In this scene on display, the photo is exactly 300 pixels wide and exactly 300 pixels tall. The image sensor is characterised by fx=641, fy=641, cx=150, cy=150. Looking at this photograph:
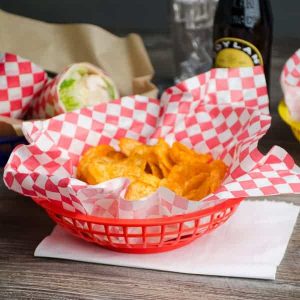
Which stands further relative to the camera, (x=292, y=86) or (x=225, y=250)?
(x=292, y=86)

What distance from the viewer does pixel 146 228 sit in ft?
2.27

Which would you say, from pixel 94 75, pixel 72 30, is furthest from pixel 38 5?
pixel 94 75

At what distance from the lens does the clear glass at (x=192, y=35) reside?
1330mm

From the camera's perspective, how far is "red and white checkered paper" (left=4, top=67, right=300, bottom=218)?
68cm

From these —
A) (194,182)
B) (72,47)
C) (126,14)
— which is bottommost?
(126,14)

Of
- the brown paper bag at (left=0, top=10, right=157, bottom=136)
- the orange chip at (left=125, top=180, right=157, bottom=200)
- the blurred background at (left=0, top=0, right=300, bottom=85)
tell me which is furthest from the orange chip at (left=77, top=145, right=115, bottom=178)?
the blurred background at (left=0, top=0, right=300, bottom=85)

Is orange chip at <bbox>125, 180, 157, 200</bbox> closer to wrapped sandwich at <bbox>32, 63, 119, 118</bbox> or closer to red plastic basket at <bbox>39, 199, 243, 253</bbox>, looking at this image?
red plastic basket at <bbox>39, 199, 243, 253</bbox>

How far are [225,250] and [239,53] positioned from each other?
0.44 metres

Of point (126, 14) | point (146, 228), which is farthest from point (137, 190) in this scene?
point (126, 14)

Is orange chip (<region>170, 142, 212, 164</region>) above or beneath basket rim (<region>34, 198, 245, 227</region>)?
beneath

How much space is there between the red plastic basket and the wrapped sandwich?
Answer: 0.33 m

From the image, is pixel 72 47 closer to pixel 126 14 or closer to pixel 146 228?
pixel 126 14

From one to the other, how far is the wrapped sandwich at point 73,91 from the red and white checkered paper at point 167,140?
12 cm

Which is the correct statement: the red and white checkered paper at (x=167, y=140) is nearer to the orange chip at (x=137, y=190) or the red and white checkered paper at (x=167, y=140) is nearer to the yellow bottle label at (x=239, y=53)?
the orange chip at (x=137, y=190)
